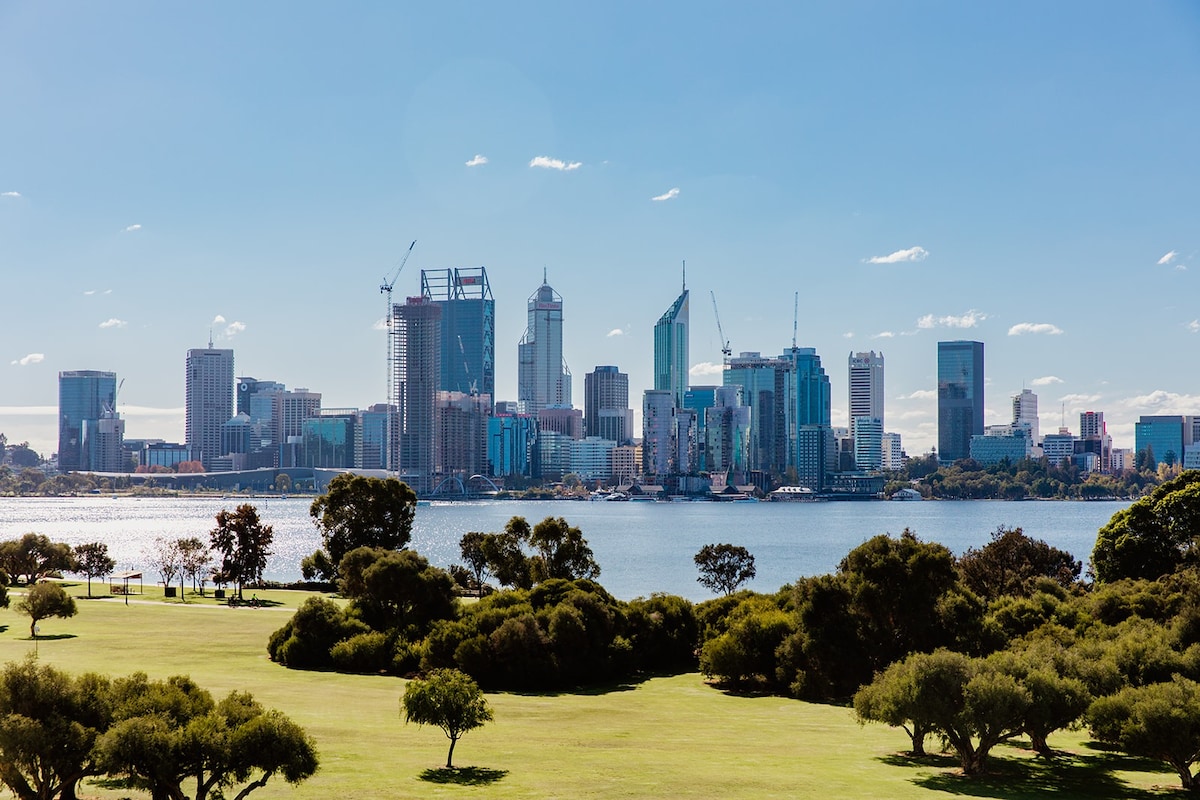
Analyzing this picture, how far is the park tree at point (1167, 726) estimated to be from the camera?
2734cm

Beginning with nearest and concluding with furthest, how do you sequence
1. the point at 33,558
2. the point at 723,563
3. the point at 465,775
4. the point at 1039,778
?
the point at 465,775, the point at 1039,778, the point at 33,558, the point at 723,563

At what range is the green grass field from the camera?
2569 cm

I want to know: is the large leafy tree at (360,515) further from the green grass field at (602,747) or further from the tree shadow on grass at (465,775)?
the tree shadow on grass at (465,775)

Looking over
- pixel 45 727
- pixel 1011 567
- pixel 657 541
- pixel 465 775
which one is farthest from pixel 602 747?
pixel 657 541

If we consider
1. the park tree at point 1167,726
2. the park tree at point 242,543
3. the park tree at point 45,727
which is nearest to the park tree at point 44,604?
the park tree at point 242,543

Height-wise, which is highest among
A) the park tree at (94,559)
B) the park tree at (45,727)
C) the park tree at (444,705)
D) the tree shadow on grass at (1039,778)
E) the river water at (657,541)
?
the park tree at (45,727)

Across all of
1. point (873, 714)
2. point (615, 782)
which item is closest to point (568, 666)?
point (873, 714)

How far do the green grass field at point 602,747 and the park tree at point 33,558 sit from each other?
26.8 m

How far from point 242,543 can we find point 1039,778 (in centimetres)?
5435

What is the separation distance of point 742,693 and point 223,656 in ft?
69.6

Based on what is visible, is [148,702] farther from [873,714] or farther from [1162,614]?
[1162,614]

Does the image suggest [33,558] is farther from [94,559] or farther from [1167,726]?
[1167,726]

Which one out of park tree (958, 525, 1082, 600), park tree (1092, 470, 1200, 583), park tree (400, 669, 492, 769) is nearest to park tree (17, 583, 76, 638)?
park tree (400, 669, 492, 769)

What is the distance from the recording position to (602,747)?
30641mm
